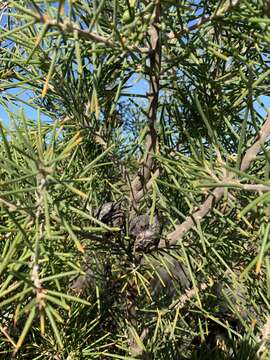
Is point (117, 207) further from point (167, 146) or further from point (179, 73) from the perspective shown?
point (179, 73)

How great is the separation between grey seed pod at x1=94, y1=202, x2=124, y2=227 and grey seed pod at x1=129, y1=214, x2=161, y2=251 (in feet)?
0.05

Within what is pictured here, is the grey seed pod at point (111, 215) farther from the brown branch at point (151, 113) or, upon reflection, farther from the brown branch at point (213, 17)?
the brown branch at point (213, 17)

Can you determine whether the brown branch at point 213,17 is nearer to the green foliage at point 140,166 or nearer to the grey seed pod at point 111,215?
the green foliage at point 140,166

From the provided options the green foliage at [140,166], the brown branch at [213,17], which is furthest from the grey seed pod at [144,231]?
the brown branch at [213,17]

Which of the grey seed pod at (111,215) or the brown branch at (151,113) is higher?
the brown branch at (151,113)

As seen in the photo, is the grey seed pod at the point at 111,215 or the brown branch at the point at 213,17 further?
the grey seed pod at the point at 111,215

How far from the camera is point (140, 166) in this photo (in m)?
0.53

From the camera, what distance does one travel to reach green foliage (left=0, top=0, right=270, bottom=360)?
376 millimetres

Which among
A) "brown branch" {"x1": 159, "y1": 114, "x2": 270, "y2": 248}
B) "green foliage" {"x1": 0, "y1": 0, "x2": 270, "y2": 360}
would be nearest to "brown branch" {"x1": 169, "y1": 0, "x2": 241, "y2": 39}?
"green foliage" {"x1": 0, "y1": 0, "x2": 270, "y2": 360}

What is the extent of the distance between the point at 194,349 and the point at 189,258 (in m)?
0.30

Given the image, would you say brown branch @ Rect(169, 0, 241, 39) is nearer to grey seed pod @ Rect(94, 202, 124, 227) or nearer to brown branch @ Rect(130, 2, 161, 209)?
brown branch @ Rect(130, 2, 161, 209)

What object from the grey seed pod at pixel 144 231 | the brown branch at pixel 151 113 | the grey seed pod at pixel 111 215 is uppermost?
the brown branch at pixel 151 113

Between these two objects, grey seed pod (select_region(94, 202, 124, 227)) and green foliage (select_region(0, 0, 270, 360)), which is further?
grey seed pod (select_region(94, 202, 124, 227))

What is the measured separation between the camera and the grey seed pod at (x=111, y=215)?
0.51m
